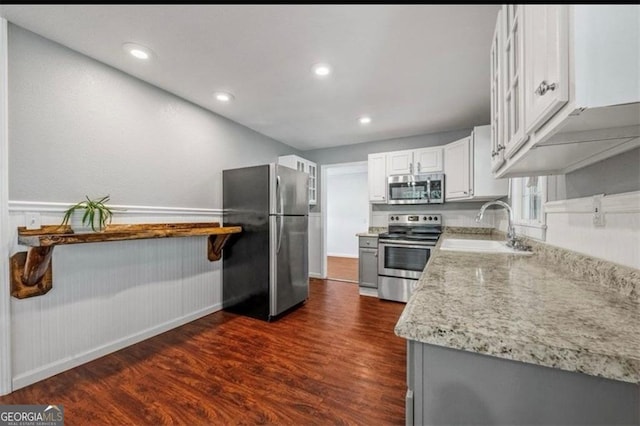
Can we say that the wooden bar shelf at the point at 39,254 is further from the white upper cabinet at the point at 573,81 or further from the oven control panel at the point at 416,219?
the oven control panel at the point at 416,219

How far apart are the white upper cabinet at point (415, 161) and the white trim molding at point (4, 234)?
3.73 m

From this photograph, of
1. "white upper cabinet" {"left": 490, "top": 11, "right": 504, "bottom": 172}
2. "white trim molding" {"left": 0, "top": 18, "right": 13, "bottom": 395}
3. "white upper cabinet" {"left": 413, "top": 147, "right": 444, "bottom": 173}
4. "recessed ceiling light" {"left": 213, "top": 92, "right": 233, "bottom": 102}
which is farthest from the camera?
"white upper cabinet" {"left": 413, "top": 147, "right": 444, "bottom": 173}

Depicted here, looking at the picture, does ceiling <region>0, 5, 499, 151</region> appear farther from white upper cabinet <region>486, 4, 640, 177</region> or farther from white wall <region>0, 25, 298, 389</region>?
white upper cabinet <region>486, 4, 640, 177</region>

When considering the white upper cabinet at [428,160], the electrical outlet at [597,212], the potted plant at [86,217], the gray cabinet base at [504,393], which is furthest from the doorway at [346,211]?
the gray cabinet base at [504,393]

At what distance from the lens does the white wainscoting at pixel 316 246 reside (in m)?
4.68

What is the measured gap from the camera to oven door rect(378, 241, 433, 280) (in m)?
3.27

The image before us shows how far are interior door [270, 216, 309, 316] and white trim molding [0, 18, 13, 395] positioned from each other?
1.85m

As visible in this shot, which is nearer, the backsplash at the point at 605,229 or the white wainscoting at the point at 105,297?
the backsplash at the point at 605,229

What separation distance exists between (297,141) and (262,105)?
142 cm

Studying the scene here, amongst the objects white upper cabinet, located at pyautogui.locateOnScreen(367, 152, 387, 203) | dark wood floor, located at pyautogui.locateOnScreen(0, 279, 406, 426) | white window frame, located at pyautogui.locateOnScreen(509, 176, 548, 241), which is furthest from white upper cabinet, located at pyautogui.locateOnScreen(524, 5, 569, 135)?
white upper cabinet, located at pyautogui.locateOnScreen(367, 152, 387, 203)

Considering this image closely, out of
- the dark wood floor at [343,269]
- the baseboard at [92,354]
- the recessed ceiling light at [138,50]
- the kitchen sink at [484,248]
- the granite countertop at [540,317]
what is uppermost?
the recessed ceiling light at [138,50]

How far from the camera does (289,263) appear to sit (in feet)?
9.93

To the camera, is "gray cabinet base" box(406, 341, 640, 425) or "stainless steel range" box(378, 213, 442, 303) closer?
"gray cabinet base" box(406, 341, 640, 425)

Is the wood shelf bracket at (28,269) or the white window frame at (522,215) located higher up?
the white window frame at (522,215)
